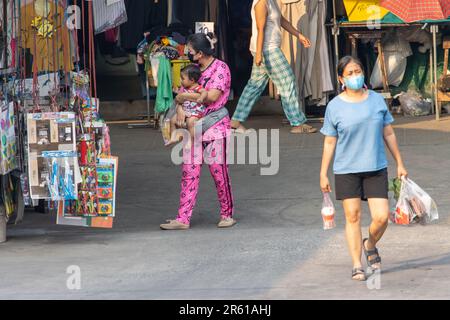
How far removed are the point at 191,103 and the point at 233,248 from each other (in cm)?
124

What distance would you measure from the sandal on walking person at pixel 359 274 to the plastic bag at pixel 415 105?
656 cm

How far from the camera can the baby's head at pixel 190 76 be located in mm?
8969

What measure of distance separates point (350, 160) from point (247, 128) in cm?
586

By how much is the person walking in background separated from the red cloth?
122cm

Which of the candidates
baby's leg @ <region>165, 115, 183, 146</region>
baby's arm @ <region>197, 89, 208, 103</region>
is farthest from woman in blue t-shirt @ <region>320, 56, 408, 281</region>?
baby's leg @ <region>165, 115, 183, 146</region>

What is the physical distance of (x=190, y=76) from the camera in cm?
896

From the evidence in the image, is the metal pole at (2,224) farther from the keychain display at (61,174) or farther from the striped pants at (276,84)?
the striped pants at (276,84)
